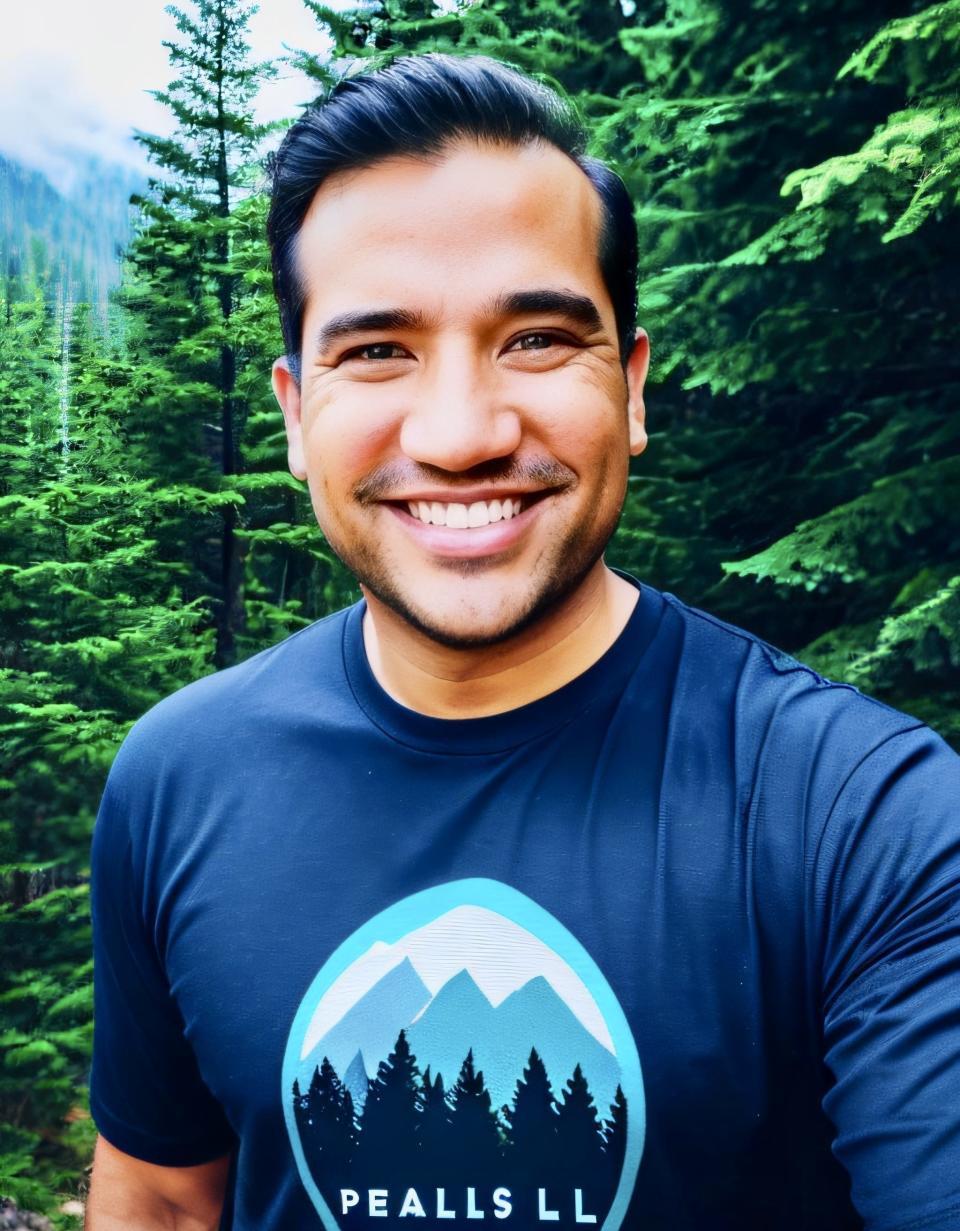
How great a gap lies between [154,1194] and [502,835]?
0.86 meters

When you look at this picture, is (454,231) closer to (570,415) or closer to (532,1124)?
(570,415)

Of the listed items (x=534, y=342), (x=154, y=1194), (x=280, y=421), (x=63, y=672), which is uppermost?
(x=534, y=342)

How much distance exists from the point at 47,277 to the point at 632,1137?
442 centimetres

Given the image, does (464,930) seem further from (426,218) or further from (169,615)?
(169,615)

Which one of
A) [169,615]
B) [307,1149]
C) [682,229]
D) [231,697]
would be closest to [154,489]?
[169,615]

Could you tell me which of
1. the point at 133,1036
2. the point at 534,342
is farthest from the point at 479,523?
the point at 133,1036

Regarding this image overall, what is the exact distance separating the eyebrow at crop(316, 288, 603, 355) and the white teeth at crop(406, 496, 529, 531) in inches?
8.6

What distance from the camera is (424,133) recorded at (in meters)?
1.32

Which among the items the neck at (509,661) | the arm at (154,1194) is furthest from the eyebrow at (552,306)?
the arm at (154,1194)

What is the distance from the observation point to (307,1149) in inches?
46.8

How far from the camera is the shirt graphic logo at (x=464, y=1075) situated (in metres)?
1.11

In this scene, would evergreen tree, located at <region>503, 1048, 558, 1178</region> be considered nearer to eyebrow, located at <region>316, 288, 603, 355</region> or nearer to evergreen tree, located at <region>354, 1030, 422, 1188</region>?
evergreen tree, located at <region>354, 1030, 422, 1188</region>

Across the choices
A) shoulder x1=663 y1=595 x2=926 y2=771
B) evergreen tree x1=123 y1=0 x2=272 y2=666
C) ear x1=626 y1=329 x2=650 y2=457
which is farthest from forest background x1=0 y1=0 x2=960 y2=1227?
shoulder x1=663 y1=595 x2=926 y2=771

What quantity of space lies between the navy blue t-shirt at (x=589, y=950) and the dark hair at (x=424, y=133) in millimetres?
524
